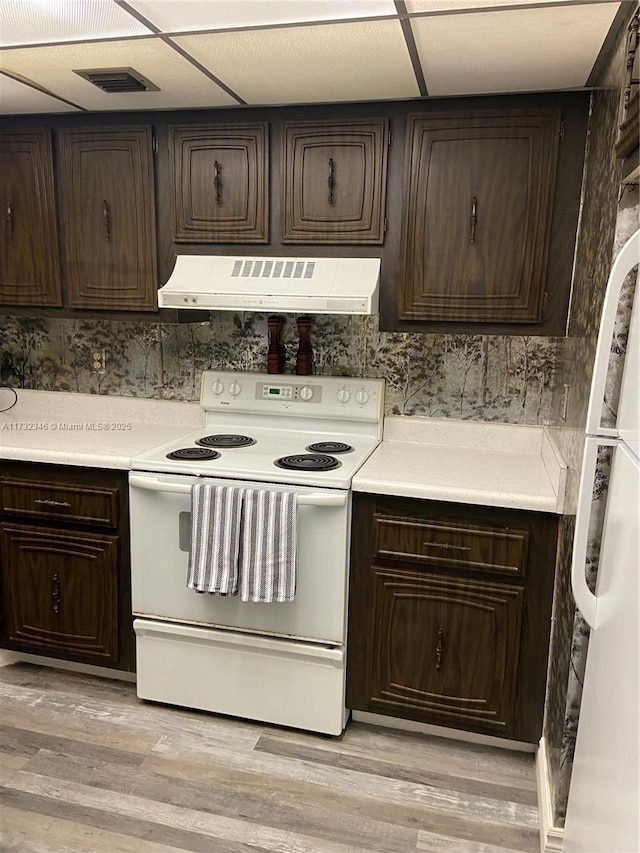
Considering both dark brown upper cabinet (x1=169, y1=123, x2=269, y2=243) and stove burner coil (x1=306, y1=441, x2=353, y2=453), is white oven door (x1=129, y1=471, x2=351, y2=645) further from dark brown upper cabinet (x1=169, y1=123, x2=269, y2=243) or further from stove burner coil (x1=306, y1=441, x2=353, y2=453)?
dark brown upper cabinet (x1=169, y1=123, x2=269, y2=243)

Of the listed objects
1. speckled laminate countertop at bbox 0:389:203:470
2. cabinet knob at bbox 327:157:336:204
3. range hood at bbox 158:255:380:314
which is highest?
cabinet knob at bbox 327:157:336:204

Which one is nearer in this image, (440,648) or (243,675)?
(440,648)

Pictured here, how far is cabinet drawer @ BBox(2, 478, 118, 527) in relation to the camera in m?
2.43

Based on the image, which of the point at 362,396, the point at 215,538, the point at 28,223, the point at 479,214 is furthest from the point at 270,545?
the point at 28,223

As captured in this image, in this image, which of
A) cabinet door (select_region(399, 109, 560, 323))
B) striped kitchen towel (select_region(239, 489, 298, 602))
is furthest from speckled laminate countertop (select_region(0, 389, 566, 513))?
cabinet door (select_region(399, 109, 560, 323))

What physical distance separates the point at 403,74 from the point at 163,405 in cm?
171

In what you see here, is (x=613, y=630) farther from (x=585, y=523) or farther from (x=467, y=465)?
(x=467, y=465)

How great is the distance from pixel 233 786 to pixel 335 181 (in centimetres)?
210

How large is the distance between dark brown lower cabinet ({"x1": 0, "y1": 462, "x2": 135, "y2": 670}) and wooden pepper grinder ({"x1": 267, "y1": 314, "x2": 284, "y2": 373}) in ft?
2.59

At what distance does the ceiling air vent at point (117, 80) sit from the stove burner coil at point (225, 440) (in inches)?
50.8

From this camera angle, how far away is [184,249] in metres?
2.56

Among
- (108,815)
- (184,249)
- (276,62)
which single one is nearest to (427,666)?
(108,815)

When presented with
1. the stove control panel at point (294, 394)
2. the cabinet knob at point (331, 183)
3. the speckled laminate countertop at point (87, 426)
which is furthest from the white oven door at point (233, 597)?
the cabinet knob at point (331, 183)

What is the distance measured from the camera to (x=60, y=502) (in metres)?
2.48
